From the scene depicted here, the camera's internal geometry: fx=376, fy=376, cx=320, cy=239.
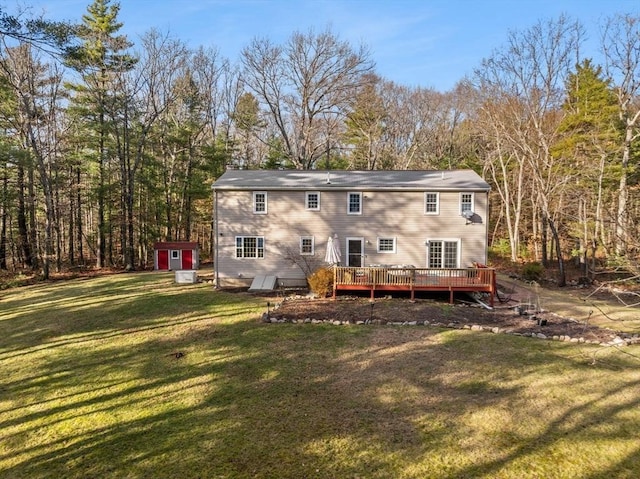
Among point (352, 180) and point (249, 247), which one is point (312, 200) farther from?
point (249, 247)

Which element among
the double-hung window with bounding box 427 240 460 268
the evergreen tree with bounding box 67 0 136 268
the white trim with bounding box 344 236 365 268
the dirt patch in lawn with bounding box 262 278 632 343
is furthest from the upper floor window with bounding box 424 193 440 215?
the evergreen tree with bounding box 67 0 136 268

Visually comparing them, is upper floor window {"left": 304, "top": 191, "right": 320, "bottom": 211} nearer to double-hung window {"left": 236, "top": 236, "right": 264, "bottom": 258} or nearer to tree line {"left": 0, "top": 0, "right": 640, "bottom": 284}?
double-hung window {"left": 236, "top": 236, "right": 264, "bottom": 258}

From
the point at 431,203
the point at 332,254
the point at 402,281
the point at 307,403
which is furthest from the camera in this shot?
the point at 431,203

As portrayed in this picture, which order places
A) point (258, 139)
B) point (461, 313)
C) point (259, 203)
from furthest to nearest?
point (258, 139)
point (259, 203)
point (461, 313)

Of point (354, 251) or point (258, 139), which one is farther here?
point (258, 139)

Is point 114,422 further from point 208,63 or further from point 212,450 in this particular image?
point 208,63

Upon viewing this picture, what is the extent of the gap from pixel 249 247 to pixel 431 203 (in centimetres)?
876

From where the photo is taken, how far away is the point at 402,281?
49.1 feet

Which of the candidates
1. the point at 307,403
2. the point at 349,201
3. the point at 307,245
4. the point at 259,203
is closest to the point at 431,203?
the point at 349,201

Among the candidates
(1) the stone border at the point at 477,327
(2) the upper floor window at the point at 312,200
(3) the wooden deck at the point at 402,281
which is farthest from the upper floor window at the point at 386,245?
(1) the stone border at the point at 477,327

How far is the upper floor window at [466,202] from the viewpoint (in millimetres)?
17188

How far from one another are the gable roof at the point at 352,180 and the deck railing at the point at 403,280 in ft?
13.9

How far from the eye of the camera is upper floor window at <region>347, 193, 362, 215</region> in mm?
17531

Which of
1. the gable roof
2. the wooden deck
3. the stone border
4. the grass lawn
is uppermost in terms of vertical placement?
the gable roof
